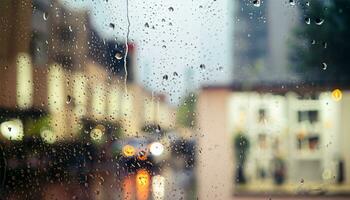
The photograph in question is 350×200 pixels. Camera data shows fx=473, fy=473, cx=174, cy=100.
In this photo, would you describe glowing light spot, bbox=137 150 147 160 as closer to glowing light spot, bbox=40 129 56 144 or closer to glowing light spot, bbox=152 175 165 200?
glowing light spot, bbox=152 175 165 200

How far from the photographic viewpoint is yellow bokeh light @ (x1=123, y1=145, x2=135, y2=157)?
3.94 feet

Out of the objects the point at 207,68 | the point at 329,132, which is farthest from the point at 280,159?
the point at 207,68

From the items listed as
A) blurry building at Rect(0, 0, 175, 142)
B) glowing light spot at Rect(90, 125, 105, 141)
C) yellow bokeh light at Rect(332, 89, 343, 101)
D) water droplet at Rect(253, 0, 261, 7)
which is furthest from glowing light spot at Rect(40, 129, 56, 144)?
yellow bokeh light at Rect(332, 89, 343, 101)

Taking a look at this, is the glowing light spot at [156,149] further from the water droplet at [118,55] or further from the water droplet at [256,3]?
the water droplet at [256,3]

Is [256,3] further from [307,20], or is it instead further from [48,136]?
[48,136]

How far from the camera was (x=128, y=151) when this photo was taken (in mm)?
1213

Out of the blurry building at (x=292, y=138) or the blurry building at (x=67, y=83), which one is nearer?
the blurry building at (x=67, y=83)

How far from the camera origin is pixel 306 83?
5.63 feet

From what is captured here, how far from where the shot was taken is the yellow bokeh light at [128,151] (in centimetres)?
120

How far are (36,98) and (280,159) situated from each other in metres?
2.19

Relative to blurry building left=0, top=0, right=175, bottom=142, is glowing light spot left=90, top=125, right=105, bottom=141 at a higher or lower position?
lower

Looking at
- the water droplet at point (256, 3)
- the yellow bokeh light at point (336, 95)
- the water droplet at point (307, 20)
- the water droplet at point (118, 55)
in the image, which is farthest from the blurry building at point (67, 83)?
the yellow bokeh light at point (336, 95)

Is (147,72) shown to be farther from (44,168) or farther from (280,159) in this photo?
(280,159)

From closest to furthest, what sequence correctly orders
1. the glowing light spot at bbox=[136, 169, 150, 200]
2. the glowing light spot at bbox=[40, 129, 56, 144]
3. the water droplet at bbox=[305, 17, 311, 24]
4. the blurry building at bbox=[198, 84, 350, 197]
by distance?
1. the glowing light spot at bbox=[136, 169, 150, 200]
2. the glowing light spot at bbox=[40, 129, 56, 144]
3. the water droplet at bbox=[305, 17, 311, 24]
4. the blurry building at bbox=[198, 84, 350, 197]
